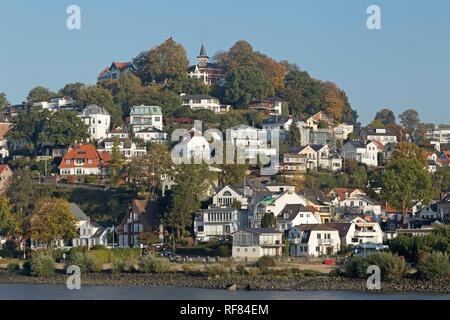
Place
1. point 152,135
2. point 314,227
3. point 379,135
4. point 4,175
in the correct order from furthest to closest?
point 379,135 → point 152,135 → point 4,175 → point 314,227

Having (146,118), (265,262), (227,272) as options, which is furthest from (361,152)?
(227,272)

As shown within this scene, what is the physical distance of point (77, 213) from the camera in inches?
1816

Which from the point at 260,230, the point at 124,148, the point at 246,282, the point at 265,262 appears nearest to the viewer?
the point at 246,282

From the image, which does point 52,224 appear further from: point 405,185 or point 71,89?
point 71,89

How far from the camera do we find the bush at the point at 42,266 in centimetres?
3866

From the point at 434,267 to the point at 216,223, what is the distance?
11508 mm

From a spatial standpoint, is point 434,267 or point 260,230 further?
point 260,230

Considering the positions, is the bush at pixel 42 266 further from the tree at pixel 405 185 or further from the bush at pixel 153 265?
the tree at pixel 405 185

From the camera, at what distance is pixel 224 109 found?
6481cm

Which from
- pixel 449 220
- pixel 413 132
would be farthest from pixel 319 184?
pixel 413 132

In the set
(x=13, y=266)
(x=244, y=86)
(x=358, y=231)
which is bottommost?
(x=13, y=266)

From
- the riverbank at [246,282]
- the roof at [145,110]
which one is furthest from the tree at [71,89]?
the riverbank at [246,282]

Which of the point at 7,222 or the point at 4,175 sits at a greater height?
the point at 4,175
